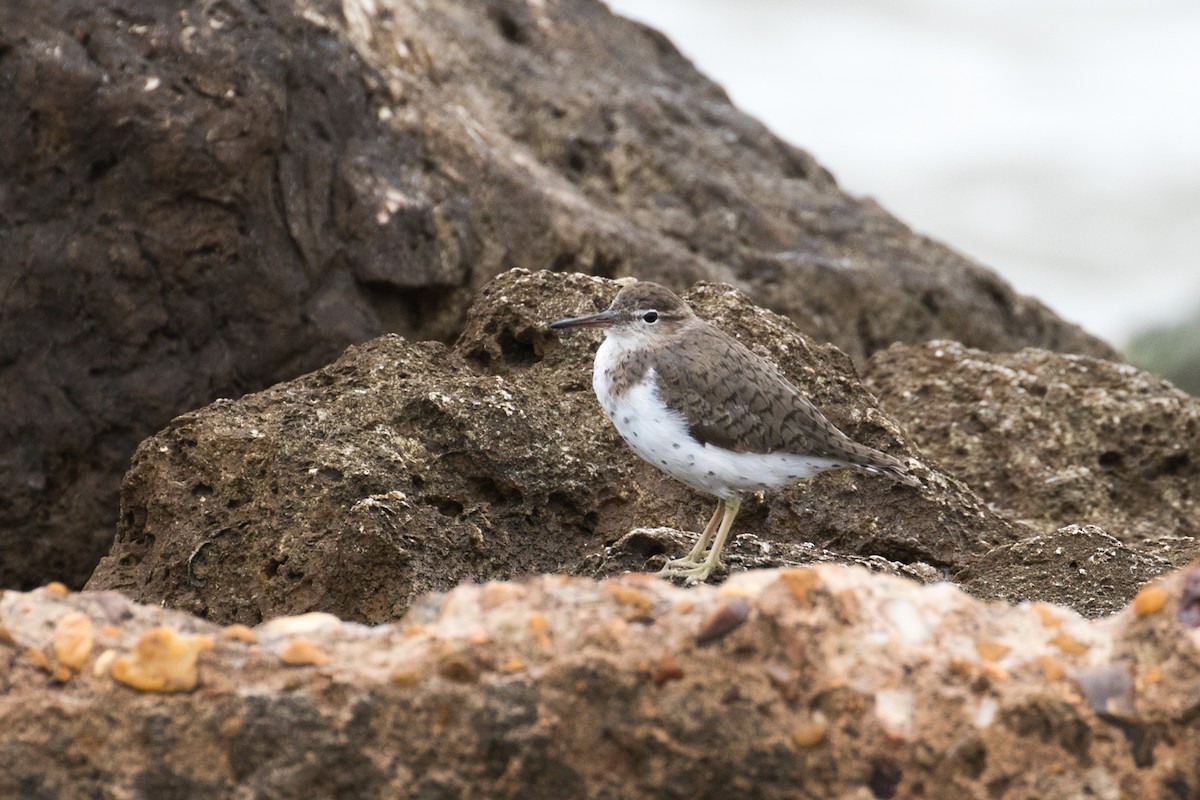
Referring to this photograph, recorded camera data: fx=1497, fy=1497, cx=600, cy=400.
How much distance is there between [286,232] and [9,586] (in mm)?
3154

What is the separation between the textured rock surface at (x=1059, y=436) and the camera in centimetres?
1011

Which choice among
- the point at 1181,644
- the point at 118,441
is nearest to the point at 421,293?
the point at 118,441

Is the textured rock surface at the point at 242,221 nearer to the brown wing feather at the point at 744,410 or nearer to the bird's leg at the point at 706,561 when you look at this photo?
the brown wing feather at the point at 744,410

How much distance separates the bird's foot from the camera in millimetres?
7516

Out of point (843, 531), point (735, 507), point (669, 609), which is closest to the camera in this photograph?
point (669, 609)

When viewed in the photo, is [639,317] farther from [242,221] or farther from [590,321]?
[242,221]

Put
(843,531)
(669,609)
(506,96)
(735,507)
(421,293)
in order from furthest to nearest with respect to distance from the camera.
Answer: (506,96)
(421,293)
(843,531)
(735,507)
(669,609)

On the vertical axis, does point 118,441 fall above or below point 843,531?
below

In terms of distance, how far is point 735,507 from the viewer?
26.9 feet

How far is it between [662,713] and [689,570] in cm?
300

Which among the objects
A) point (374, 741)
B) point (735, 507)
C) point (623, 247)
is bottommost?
point (374, 741)

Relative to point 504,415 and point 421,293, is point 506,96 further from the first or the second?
point 504,415

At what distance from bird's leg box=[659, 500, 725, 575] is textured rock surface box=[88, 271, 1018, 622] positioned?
124mm

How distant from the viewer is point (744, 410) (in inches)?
319
